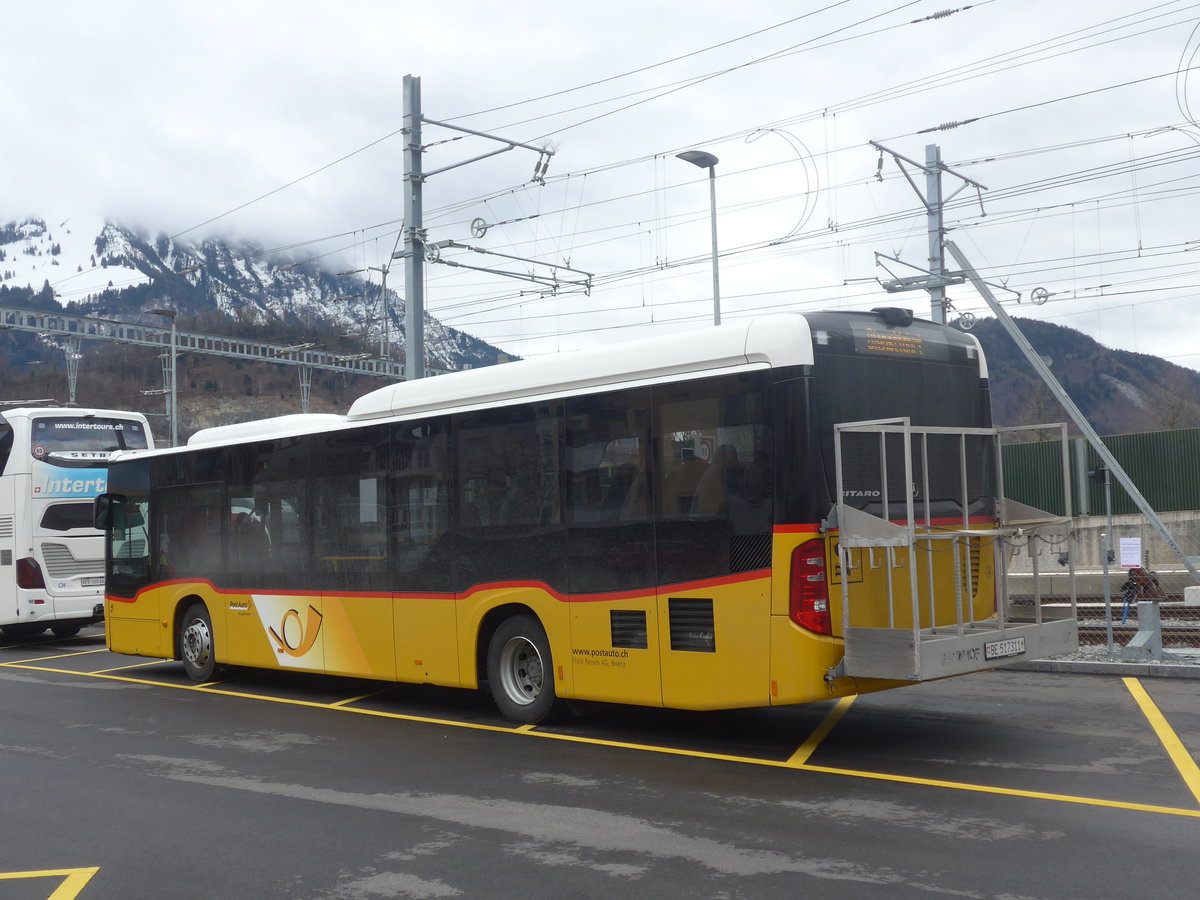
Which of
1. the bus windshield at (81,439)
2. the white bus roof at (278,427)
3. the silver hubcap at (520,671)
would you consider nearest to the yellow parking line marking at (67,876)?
the silver hubcap at (520,671)

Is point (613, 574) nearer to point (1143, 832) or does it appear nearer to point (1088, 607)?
point (1143, 832)

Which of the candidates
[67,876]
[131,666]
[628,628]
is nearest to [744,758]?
[628,628]

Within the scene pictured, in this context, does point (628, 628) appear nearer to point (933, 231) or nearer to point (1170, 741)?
point (1170, 741)

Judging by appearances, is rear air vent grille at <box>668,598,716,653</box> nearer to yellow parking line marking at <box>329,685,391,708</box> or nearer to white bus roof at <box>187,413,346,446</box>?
yellow parking line marking at <box>329,685,391,708</box>

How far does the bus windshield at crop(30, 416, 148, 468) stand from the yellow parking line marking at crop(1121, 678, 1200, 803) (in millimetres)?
15766

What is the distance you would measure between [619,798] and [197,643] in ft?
26.6

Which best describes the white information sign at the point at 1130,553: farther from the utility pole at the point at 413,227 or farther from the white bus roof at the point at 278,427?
the utility pole at the point at 413,227

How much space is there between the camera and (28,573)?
18812mm

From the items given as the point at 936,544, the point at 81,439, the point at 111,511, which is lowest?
the point at 936,544

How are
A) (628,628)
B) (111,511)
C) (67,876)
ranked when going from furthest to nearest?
(111,511) → (628,628) → (67,876)

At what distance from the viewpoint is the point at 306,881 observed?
5.96 m

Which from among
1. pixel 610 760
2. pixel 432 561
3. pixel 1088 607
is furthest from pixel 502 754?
pixel 1088 607

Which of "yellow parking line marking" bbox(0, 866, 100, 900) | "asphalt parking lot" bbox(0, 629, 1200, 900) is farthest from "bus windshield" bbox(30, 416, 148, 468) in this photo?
"yellow parking line marking" bbox(0, 866, 100, 900)

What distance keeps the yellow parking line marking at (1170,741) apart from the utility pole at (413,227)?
497 inches
